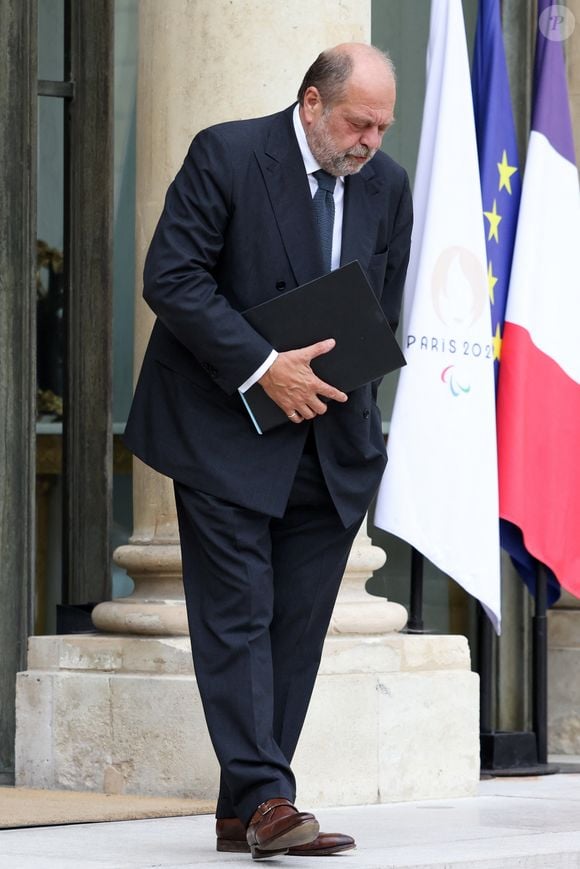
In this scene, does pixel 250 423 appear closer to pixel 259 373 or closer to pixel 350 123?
pixel 259 373

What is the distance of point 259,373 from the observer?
162 inches

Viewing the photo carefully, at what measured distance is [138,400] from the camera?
4332 millimetres

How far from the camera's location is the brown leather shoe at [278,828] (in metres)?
3.92

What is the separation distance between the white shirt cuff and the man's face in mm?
458

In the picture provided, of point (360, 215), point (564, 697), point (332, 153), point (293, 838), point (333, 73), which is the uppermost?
point (333, 73)

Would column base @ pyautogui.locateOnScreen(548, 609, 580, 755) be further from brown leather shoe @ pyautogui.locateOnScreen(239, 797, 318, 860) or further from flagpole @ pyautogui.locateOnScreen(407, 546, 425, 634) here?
brown leather shoe @ pyautogui.locateOnScreen(239, 797, 318, 860)

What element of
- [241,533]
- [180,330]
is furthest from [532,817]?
[180,330]

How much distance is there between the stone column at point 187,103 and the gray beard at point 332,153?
55.7 inches

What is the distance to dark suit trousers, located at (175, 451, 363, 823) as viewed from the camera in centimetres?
408

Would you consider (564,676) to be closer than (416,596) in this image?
No

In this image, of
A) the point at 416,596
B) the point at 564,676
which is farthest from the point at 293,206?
the point at 564,676

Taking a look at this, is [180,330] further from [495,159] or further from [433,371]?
[495,159]

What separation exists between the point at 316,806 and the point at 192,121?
204 centimetres

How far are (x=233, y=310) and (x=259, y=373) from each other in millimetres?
156
